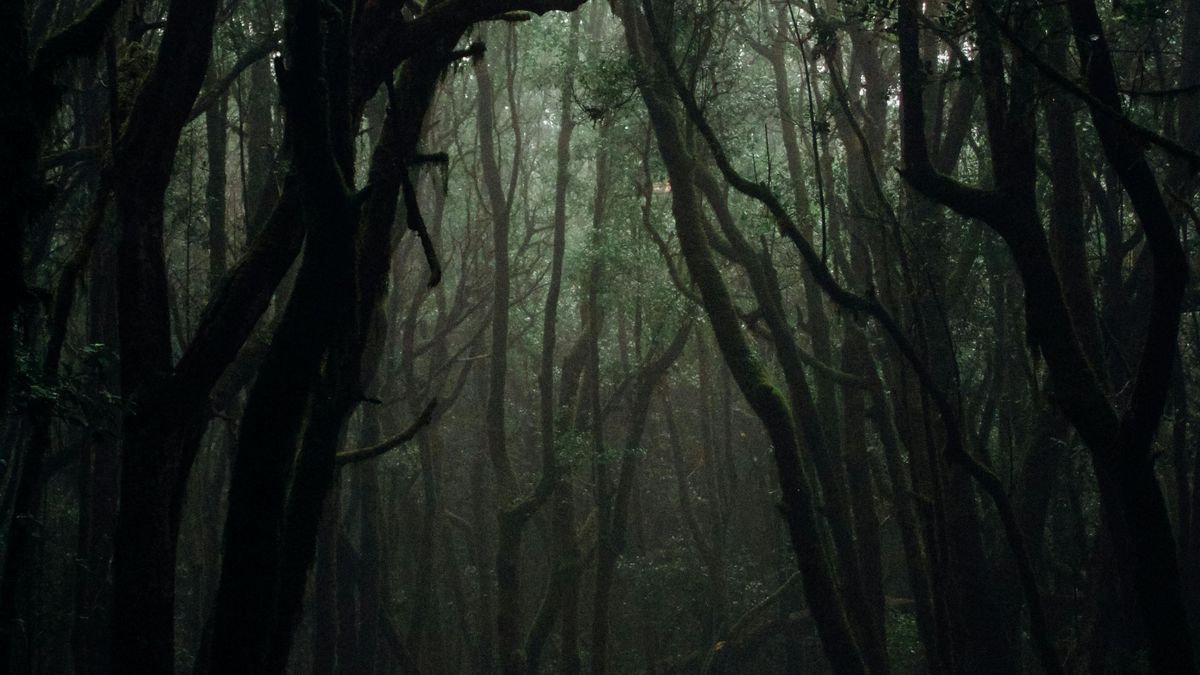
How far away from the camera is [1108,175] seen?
10.5m

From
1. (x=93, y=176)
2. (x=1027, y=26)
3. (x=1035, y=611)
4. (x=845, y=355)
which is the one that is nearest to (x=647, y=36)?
(x=845, y=355)

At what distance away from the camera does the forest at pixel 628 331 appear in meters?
5.08

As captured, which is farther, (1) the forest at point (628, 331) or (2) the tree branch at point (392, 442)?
(2) the tree branch at point (392, 442)

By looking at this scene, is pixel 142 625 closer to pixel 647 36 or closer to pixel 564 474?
pixel 647 36

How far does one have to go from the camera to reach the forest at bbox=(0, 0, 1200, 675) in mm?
5082

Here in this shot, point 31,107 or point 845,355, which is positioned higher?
point 845,355

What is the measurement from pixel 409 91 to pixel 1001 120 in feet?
11.9

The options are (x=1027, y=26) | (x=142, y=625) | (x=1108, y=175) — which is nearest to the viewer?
(x=142, y=625)

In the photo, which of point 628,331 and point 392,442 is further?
point 628,331

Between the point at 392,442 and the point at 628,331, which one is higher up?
the point at 628,331

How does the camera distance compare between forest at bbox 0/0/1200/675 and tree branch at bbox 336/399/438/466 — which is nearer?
forest at bbox 0/0/1200/675

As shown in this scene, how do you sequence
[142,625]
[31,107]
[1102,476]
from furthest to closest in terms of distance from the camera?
[1102,476]
[142,625]
[31,107]

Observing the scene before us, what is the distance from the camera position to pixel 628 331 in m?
23.0

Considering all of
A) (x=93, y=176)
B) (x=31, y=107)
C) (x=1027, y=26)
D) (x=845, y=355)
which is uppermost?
(x=93, y=176)
